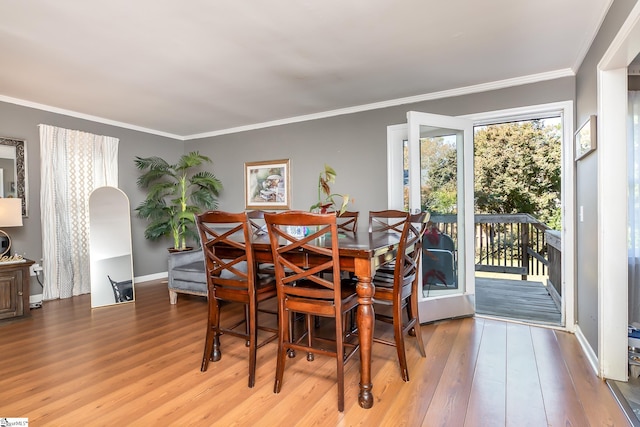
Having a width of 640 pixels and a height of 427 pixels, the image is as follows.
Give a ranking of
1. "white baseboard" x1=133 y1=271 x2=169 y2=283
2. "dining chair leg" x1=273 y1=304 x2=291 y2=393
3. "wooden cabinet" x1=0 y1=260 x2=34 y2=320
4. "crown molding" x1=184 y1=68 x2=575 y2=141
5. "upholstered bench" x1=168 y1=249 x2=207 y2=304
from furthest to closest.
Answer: "white baseboard" x1=133 y1=271 x2=169 y2=283 → "upholstered bench" x1=168 y1=249 x2=207 y2=304 → "wooden cabinet" x1=0 y1=260 x2=34 y2=320 → "crown molding" x1=184 y1=68 x2=575 y2=141 → "dining chair leg" x1=273 y1=304 x2=291 y2=393

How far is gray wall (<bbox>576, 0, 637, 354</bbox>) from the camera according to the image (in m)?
2.24

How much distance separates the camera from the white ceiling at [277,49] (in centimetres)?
211

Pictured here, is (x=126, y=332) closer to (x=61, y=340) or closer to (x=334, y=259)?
(x=61, y=340)

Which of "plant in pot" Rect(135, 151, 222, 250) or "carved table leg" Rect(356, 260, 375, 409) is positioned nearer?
"carved table leg" Rect(356, 260, 375, 409)

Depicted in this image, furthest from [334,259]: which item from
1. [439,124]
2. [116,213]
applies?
[116,213]

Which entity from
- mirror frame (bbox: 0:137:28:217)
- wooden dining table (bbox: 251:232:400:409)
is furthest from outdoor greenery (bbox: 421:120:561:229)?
mirror frame (bbox: 0:137:28:217)

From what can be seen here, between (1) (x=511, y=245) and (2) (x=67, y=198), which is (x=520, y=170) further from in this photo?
(2) (x=67, y=198)

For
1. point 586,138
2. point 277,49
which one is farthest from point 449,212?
point 277,49

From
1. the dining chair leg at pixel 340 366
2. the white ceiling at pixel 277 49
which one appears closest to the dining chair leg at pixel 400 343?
the dining chair leg at pixel 340 366

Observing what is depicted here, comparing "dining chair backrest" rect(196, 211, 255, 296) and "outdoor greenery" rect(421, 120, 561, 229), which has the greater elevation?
"outdoor greenery" rect(421, 120, 561, 229)

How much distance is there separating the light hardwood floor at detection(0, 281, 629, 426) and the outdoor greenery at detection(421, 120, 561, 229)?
311 cm

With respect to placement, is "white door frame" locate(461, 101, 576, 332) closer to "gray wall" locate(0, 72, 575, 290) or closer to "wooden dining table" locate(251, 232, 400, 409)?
"gray wall" locate(0, 72, 575, 290)

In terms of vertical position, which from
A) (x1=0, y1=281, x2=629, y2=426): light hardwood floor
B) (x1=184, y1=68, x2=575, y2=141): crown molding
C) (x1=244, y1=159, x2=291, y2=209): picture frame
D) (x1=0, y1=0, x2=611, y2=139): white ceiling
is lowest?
(x1=0, y1=281, x2=629, y2=426): light hardwood floor

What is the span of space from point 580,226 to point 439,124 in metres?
1.49
